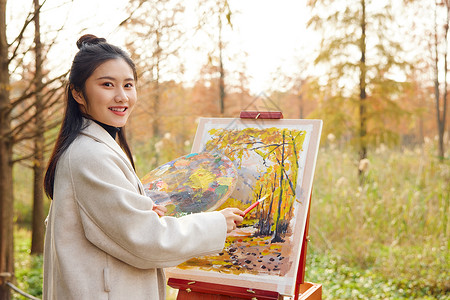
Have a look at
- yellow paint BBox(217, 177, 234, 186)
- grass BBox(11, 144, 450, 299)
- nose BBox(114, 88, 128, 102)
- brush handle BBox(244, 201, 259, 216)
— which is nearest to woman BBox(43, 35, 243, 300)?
nose BBox(114, 88, 128, 102)

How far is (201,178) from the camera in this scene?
5.87 ft

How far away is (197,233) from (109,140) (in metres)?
0.40

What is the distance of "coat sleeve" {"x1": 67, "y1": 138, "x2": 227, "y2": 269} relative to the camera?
1.22m

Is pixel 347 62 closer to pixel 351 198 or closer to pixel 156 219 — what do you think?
pixel 351 198

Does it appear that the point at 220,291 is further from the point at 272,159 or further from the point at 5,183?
the point at 5,183

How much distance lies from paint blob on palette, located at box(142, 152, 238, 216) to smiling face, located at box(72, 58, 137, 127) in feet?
1.44

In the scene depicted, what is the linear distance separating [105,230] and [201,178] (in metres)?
0.61

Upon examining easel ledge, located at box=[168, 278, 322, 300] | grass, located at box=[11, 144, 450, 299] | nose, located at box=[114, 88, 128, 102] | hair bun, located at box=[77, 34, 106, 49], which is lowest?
grass, located at box=[11, 144, 450, 299]

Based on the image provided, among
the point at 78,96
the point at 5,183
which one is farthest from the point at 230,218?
the point at 5,183

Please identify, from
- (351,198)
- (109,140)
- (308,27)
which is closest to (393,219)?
(351,198)

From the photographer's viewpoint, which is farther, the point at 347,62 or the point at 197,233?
the point at 347,62

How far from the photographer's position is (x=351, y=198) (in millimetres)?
5090

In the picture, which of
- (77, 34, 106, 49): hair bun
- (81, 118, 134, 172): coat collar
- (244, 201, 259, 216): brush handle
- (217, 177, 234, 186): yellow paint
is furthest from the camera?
(217, 177, 234, 186): yellow paint

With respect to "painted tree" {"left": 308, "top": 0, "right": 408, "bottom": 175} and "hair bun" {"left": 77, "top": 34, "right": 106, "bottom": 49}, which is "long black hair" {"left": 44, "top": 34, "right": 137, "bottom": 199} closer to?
"hair bun" {"left": 77, "top": 34, "right": 106, "bottom": 49}
